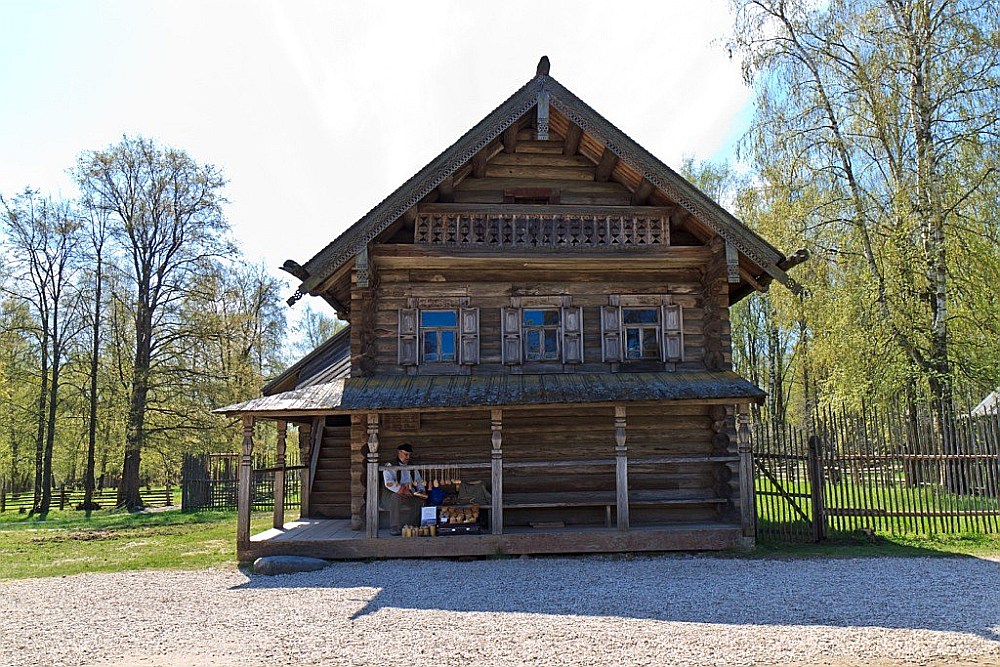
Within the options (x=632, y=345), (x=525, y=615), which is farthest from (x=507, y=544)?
(x=632, y=345)

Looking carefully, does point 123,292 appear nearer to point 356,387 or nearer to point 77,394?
point 77,394

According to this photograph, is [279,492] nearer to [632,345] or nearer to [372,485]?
[372,485]

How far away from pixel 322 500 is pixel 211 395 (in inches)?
460

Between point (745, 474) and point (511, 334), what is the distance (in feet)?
17.3

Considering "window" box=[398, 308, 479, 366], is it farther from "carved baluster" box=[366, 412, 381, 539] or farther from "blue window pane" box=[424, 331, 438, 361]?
"carved baluster" box=[366, 412, 381, 539]

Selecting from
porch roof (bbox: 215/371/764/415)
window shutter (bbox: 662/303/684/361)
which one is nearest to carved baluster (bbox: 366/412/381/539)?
porch roof (bbox: 215/371/764/415)

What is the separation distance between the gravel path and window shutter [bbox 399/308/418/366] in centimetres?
431

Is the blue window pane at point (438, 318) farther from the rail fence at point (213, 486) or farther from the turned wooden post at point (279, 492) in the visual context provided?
the rail fence at point (213, 486)

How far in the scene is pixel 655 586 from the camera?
10.2 m

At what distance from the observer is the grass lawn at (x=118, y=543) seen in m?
13.3

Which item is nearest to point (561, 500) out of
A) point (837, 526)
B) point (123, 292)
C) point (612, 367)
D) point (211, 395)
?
point (612, 367)

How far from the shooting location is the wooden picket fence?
1371 centimetres

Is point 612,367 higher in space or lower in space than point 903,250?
lower

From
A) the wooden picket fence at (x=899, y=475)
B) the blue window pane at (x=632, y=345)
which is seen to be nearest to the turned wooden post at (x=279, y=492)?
the blue window pane at (x=632, y=345)
